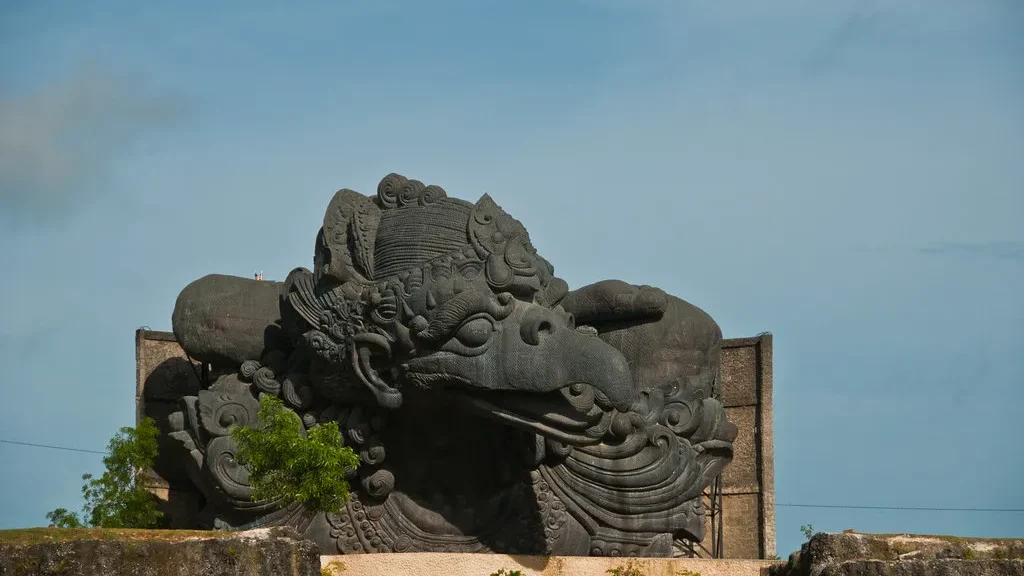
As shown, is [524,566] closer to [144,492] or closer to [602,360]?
[602,360]

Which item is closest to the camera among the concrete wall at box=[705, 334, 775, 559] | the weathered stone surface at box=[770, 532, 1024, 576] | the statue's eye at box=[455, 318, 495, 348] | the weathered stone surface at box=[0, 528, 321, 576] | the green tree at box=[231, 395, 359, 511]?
the weathered stone surface at box=[0, 528, 321, 576]

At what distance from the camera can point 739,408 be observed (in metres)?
20.4

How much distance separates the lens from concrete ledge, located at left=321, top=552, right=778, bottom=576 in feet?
51.1

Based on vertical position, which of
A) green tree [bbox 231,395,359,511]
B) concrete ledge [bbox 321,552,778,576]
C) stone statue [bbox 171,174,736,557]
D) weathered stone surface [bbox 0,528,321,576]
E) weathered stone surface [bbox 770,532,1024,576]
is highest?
stone statue [bbox 171,174,736,557]

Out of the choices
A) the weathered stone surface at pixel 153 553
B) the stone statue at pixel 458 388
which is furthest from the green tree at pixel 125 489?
the weathered stone surface at pixel 153 553

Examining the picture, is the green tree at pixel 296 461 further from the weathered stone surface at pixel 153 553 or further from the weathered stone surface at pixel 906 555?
the weathered stone surface at pixel 906 555

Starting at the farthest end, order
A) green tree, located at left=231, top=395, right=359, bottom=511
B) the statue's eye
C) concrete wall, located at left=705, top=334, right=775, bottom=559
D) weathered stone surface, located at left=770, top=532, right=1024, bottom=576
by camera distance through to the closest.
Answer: concrete wall, located at left=705, top=334, right=775, bottom=559 < the statue's eye < green tree, located at left=231, top=395, right=359, bottom=511 < weathered stone surface, located at left=770, top=532, right=1024, bottom=576

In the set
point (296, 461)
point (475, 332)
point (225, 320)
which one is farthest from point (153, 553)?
point (225, 320)

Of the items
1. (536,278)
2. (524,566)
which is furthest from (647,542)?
(536,278)

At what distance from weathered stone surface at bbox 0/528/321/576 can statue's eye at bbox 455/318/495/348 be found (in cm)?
431

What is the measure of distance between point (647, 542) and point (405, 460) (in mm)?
2535

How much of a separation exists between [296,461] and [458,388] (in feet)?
5.45

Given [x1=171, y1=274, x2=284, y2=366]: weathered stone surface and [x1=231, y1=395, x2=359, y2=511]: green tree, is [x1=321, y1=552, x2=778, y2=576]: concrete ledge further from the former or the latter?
[x1=171, y1=274, x2=284, y2=366]: weathered stone surface

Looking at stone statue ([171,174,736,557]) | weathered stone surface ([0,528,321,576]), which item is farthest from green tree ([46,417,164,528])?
weathered stone surface ([0,528,321,576])
